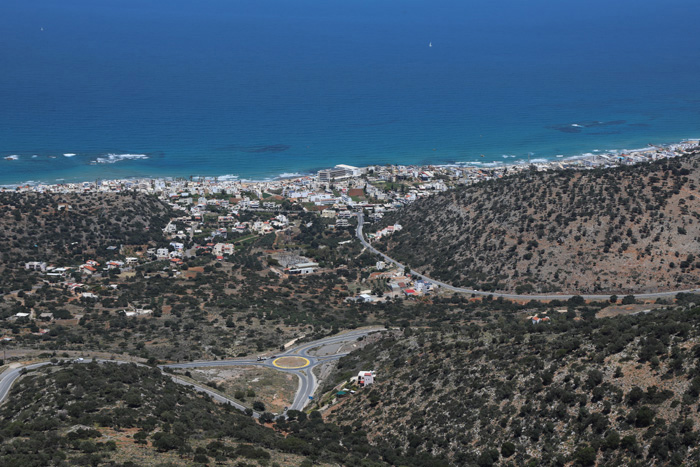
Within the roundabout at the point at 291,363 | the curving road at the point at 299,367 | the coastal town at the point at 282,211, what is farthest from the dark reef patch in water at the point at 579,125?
the roundabout at the point at 291,363

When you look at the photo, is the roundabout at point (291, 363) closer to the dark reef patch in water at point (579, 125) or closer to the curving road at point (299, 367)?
the curving road at point (299, 367)

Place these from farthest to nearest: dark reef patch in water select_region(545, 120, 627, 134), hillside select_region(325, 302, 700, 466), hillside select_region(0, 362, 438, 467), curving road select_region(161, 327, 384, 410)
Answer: dark reef patch in water select_region(545, 120, 627, 134)
curving road select_region(161, 327, 384, 410)
hillside select_region(0, 362, 438, 467)
hillside select_region(325, 302, 700, 466)

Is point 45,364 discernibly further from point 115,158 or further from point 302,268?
point 115,158

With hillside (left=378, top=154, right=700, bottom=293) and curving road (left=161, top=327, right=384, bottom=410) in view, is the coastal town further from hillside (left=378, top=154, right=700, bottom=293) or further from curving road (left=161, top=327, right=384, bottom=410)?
curving road (left=161, top=327, right=384, bottom=410)

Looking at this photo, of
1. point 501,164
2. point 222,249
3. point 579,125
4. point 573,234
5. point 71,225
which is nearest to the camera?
point 573,234

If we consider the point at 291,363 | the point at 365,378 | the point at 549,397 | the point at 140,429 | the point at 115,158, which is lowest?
the point at 140,429

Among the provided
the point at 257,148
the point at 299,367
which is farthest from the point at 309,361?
the point at 257,148

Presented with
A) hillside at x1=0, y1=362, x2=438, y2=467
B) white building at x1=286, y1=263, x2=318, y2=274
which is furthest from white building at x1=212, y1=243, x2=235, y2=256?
hillside at x1=0, y1=362, x2=438, y2=467
